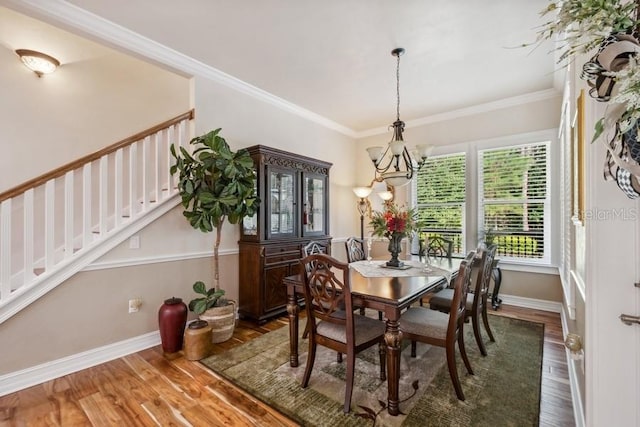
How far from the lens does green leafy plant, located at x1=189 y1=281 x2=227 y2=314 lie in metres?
2.79

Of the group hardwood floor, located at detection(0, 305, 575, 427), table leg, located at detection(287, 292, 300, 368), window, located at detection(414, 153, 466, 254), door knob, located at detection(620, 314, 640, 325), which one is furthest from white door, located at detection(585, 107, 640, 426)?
window, located at detection(414, 153, 466, 254)

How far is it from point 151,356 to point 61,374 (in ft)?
2.12

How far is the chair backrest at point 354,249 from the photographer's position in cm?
333

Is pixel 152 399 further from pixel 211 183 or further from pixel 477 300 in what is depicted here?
pixel 477 300

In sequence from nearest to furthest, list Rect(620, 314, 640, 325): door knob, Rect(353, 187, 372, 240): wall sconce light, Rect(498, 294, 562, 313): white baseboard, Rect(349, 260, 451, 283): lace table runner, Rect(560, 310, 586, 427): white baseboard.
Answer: Rect(620, 314, 640, 325): door knob
Rect(560, 310, 586, 427): white baseboard
Rect(349, 260, 451, 283): lace table runner
Rect(498, 294, 562, 313): white baseboard
Rect(353, 187, 372, 240): wall sconce light

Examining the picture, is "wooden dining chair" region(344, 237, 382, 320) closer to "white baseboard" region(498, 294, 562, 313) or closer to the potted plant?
the potted plant

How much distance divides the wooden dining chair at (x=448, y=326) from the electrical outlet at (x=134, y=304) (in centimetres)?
256

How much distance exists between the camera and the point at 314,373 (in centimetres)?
232

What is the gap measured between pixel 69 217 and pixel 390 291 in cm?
281

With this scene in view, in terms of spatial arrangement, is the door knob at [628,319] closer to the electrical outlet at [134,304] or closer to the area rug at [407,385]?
the area rug at [407,385]

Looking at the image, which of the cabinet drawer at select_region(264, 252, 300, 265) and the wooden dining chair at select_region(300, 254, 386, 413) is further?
the cabinet drawer at select_region(264, 252, 300, 265)

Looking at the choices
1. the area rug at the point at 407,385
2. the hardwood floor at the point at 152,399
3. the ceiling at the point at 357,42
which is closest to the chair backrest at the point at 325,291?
the area rug at the point at 407,385

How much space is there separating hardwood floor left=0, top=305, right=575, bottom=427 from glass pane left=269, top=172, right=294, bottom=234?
1.77m

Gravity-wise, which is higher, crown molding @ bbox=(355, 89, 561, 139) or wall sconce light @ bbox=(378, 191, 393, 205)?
crown molding @ bbox=(355, 89, 561, 139)
